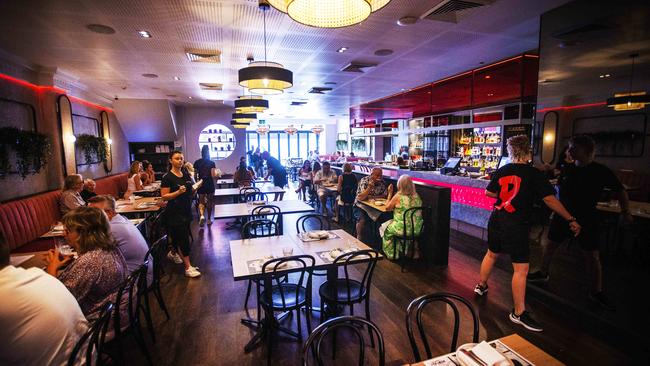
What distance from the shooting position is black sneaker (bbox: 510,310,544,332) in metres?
3.01

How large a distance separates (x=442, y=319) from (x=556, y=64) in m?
3.21

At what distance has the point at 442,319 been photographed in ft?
10.5

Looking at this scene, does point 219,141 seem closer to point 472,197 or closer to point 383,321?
point 472,197

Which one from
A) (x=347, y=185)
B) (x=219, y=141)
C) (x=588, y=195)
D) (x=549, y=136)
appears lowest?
(x=347, y=185)

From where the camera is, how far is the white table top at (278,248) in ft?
8.70

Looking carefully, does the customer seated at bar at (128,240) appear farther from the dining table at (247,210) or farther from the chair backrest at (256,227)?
the dining table at (247,210)

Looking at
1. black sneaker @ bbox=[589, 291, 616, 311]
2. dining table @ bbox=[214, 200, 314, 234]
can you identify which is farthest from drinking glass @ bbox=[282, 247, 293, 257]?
black sneaker @ bbox=[589, 291, 616, 311]

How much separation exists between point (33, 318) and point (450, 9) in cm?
417

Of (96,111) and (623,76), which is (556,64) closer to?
(623,76)

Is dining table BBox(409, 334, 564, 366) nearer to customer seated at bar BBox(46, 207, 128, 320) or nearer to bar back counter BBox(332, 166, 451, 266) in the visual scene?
customer seated at bar BBox(46, 207, 128, 320)

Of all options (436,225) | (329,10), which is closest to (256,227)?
(436,225)

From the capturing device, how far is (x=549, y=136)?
3830 millimetres

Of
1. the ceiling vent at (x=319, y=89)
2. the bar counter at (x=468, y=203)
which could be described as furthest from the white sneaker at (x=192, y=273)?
the ceiling vent at (x=319, y=89)

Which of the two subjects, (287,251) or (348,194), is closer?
(287,251)
